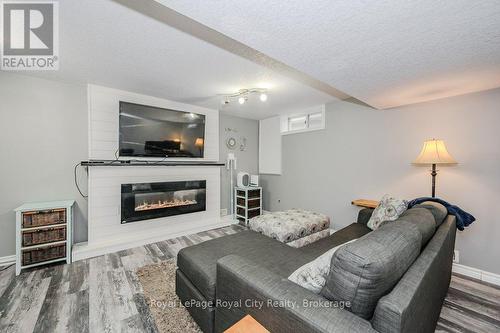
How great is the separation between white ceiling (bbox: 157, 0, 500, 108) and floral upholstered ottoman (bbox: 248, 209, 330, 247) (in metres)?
1.76

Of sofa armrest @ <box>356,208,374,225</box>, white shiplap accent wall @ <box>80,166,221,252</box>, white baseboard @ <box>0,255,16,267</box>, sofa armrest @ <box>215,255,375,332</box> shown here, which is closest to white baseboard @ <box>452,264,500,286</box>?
sofa armrest @ <box>356,208,374,225</box>

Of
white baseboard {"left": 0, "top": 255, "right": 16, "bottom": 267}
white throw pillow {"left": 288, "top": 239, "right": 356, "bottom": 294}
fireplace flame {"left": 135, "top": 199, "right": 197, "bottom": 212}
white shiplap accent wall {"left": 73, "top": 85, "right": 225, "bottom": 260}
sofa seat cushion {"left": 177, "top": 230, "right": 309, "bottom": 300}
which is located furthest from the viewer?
fireplace flame {"left": 135, "top": 199, "right": 197, "bottom": 212}

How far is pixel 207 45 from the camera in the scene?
6.13 feet

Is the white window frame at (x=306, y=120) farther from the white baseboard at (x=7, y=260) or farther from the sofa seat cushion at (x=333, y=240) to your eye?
the white baseboard at (x=7, y=260)

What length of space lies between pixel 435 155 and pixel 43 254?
4618 mm

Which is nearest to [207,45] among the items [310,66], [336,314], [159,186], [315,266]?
[310,66]

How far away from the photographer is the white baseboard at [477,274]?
2258 millimetres

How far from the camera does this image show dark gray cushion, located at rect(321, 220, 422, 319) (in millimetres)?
853

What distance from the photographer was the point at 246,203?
164 inches

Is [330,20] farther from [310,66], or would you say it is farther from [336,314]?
[336,314]

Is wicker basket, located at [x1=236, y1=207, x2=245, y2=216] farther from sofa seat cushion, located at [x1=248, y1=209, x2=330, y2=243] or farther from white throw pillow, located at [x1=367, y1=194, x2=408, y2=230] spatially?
white throw pillow, located at [x1=367, y1=194, x2=408, y2=230]

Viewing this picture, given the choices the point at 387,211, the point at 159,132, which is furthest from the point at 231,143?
the point at 387,211

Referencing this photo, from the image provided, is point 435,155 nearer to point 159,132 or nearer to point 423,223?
point 423,223

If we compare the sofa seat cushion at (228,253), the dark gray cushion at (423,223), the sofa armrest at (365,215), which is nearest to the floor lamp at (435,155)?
the sofa armrest at (365,215)
